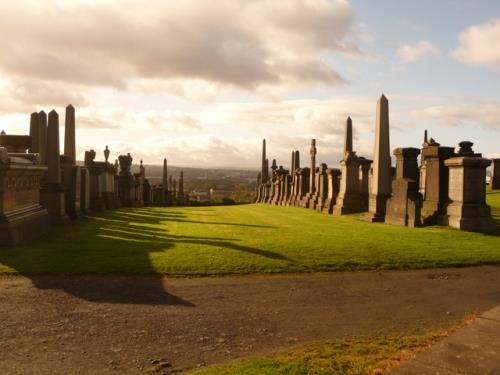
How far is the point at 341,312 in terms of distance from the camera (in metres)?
6.79

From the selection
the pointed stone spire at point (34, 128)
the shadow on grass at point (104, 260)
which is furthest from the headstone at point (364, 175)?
the pointed stone spire at point (34, 128)

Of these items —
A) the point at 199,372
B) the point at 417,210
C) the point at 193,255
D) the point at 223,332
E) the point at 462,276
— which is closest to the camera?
the point at 199,372

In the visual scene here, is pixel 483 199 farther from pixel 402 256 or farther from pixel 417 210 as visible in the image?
pixel 402 256

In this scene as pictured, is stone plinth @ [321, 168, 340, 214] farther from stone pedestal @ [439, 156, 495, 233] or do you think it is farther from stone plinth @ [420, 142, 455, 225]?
stone pedestal @ [439, 156, 495, 233]

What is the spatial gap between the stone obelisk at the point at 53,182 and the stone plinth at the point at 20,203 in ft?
3.56

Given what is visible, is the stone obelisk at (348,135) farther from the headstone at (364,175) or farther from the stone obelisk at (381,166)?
the stone obelisk at (381,166)

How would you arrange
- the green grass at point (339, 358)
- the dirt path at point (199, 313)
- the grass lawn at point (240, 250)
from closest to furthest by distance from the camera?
the green grass at point (339, 358) → the dirt path at point (199, 313) → the grass lawn at point (240, 250)

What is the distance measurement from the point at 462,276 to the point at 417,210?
7.46 m

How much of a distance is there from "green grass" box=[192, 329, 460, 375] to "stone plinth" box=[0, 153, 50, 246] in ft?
26.3

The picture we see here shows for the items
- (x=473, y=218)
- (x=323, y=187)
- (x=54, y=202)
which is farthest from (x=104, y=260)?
(x=323, y=187)

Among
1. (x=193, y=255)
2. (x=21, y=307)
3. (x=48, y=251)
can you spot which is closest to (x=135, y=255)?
(x=193, y=255)

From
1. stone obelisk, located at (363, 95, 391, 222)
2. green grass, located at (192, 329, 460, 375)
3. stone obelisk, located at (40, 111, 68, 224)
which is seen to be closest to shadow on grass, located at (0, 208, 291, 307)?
stone obelisk, located at (40, 111, 68, 224)

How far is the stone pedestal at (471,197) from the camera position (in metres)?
14.9

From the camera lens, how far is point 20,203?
40.5ft
